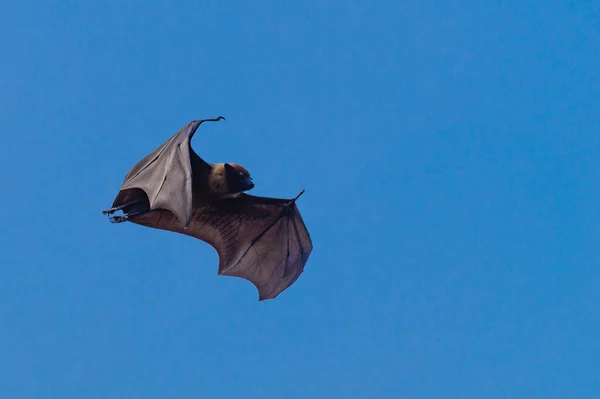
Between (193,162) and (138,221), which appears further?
(138,221)

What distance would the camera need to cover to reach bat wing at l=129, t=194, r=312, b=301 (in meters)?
14.1

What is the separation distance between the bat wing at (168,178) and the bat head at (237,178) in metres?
0.58

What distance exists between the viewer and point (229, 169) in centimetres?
1255

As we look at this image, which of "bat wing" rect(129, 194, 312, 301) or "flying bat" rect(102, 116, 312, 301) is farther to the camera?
"bat wing" rect(129, 194, 312, 301)

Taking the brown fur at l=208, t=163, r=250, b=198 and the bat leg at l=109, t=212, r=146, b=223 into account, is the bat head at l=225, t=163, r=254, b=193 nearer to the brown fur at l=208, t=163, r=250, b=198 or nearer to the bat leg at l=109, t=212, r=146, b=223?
the brown fur at l=208, t=163, r=250, b=198

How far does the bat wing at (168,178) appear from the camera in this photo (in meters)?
10.9

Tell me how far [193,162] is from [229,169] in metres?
0.78

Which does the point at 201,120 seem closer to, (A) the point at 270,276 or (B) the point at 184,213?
(B) the point at 184,213

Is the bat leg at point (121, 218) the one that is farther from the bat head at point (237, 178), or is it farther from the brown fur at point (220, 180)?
the bat head at point (237, 178)

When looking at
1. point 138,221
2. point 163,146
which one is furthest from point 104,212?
point 163,146

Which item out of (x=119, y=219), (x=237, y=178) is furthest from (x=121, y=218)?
(x=237, y=178)

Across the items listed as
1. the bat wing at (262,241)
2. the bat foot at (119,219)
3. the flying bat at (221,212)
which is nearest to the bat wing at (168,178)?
the flying bat at (221,212)

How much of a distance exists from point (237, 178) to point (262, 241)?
2.54m

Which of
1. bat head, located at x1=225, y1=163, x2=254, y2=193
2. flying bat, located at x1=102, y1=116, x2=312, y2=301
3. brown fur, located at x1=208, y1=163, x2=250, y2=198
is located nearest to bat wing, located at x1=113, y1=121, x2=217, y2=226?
flying bat, located at x1=102, y1=116, x2=312, y2=301
